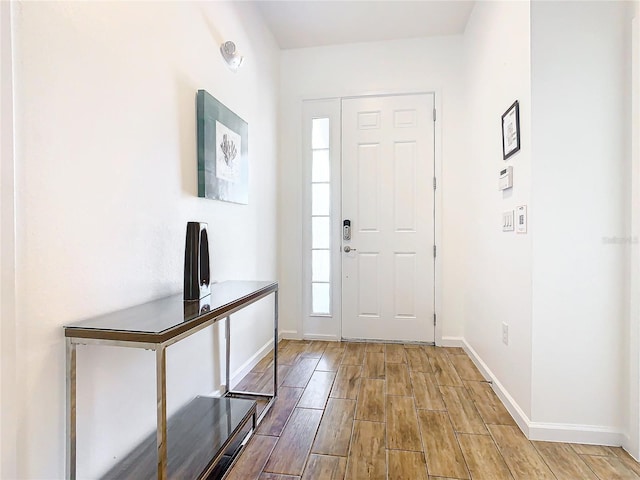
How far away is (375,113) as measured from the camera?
3.38 m

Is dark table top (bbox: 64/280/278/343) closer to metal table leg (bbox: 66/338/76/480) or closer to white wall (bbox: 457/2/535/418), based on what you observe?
metal table leg (bbox: 66/338/76/480)

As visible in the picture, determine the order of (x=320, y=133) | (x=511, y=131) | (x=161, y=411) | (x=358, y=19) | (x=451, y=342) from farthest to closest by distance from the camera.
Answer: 1. (x=320, y=133)
2. (x=451, y=342)
3. (x=358, y=19)
4. (x=511, y=131)
5. (x=161, y=411)

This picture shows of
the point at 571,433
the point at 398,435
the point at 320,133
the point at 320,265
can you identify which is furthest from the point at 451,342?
the point at 320,133

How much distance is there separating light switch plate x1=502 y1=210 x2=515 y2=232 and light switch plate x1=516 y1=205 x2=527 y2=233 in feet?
0.28

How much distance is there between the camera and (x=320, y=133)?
3.48 m

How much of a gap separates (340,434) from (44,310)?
142 cm

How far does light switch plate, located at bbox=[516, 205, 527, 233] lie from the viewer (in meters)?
A: 1.87

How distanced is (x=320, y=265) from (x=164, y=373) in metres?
2.46

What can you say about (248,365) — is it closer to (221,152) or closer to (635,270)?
(221,152)

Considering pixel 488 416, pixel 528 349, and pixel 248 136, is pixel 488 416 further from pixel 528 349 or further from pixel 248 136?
pixel 248 136

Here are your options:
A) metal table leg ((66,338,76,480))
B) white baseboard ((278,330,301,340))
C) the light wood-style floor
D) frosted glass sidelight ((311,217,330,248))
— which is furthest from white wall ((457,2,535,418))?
metal table leg ((66,338,76,480))

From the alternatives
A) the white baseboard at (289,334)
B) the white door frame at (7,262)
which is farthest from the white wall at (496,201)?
the white door frame at (7,262)

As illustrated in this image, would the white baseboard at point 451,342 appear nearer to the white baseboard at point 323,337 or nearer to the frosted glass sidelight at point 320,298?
the white baseboard at point 323,337

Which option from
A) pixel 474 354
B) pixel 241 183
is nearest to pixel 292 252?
pixel 241 183
